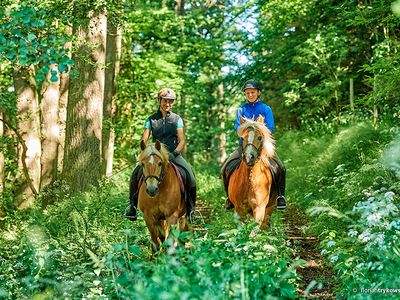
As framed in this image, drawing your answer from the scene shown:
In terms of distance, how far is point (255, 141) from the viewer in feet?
32.8

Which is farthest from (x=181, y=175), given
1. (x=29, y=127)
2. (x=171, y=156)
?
(x=29, y=127)

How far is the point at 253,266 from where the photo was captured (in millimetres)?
5836

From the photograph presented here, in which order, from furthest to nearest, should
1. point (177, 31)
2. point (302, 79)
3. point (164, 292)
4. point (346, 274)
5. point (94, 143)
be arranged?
point (177, 31)
point (302, 79)
point (94, 143)
point (346, 274)
point (164, 292)

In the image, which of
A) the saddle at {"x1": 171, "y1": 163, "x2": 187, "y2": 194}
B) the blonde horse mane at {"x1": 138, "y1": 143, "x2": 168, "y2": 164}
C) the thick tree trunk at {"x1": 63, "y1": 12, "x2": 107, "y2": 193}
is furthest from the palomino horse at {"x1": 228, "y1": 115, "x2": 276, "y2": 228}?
the thick tree trunk at {"x1": 63, "y1": 12, "x2": 107, "y2": 193}

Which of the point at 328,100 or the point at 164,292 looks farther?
the point at 328,100

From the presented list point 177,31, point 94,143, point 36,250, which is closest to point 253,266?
point 36,250

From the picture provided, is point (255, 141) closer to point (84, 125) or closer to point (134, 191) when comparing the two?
point (134, 191)

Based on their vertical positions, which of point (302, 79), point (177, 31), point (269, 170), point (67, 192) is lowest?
point (67, 192)

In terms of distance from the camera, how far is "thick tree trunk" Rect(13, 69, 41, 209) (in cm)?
1958

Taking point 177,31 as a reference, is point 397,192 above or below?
below

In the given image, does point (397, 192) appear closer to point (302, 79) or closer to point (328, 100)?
point (328, 100)

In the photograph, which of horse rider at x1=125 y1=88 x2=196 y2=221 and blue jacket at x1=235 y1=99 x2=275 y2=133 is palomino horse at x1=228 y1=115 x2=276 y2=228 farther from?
horse rider at x1=125 y1=88 x2=196 y2=221

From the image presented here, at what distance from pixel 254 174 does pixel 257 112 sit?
1.33 metres

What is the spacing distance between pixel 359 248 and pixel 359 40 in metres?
16.2
